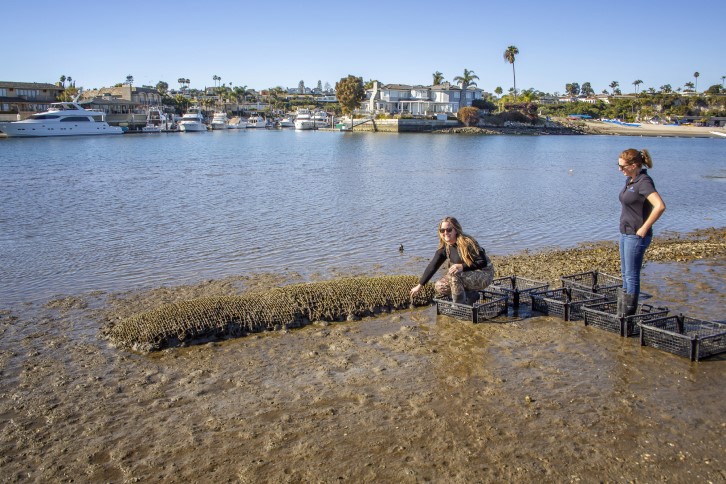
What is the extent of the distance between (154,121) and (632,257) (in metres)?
130

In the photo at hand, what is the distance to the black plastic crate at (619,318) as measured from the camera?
8.30 m

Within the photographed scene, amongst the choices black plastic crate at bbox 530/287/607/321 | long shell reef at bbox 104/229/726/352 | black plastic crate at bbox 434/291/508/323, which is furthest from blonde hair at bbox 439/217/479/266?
long shell reef at bbox 104/229/726/352

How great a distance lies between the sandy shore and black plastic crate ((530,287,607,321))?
12680 cm

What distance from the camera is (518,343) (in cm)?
828

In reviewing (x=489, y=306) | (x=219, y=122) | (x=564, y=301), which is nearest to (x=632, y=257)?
(x=564, y=301)

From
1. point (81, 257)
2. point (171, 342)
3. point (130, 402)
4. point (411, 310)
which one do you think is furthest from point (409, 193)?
point (130, 402)

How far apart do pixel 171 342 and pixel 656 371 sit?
652 cm

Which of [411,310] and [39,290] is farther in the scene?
[39,290]

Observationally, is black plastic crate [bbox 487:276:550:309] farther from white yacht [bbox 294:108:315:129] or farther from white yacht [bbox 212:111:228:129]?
white yacht [bbox 212:111:228:129]

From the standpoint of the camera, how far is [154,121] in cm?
12581

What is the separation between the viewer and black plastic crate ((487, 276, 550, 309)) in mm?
9758

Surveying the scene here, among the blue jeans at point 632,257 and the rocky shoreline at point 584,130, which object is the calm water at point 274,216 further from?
the rocky shoreline at point 584,130

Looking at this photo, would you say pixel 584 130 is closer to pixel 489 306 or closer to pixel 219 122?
pixel 219 122

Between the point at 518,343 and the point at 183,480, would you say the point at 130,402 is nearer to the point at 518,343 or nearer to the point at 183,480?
the point at 183,480
